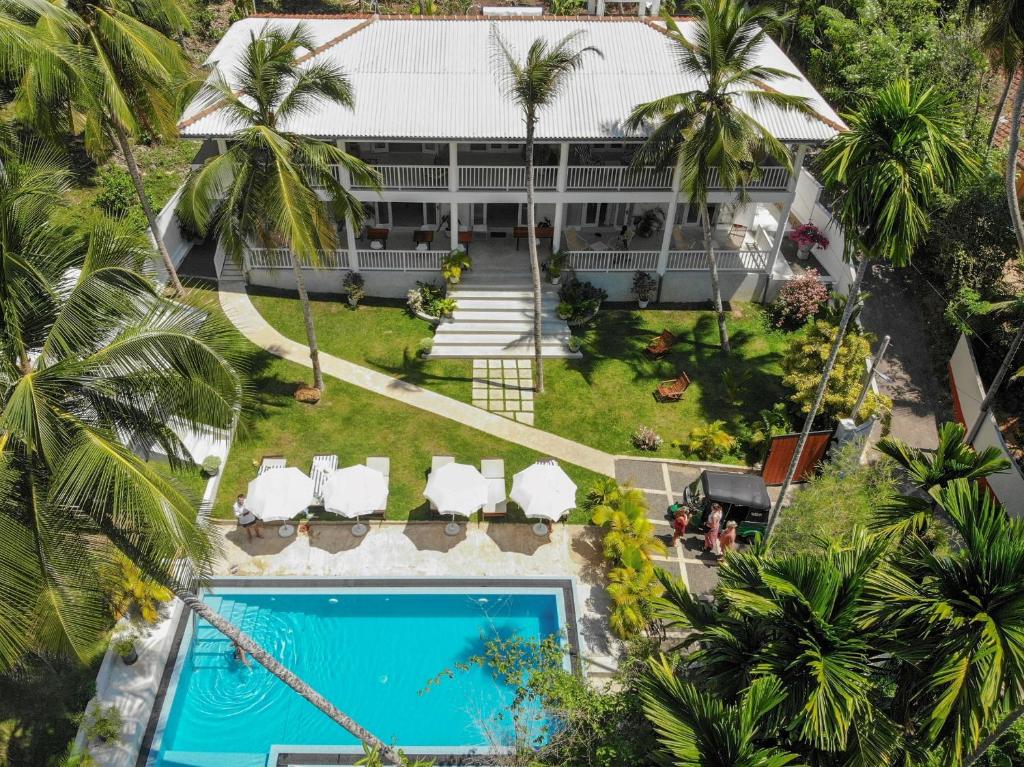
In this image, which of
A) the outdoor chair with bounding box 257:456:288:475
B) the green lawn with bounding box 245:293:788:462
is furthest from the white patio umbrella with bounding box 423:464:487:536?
the outdoor chair with bounding box 257:456:288:475

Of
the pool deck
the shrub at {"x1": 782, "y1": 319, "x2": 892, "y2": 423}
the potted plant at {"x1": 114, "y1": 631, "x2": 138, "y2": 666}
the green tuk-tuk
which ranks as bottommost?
the potted plant at {"x1": 114, "y1": 631, "x2": 138, "y2": 666}

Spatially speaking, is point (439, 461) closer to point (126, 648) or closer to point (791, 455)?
point (126, 648)

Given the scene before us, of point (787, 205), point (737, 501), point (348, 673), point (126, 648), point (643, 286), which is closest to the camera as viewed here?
point (126, 648)

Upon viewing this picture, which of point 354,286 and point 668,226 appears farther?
point 354,286

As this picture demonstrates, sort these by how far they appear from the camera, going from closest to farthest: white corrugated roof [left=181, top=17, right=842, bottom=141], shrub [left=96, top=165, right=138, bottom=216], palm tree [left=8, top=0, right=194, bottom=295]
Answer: palm tree [left=8, top=0, right=194, bottom=295]
white corrugated roof [left=181, top=17, right=842, bottom=141]
shrub [left=96, top=165, right=138, bottom=216]

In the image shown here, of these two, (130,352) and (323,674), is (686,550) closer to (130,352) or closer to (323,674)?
(323,674)

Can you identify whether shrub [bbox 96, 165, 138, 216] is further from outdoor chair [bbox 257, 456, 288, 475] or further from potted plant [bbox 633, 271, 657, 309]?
potted plant [bbox 633, 271, 657, 309]

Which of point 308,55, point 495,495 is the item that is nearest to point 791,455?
point 495,495
